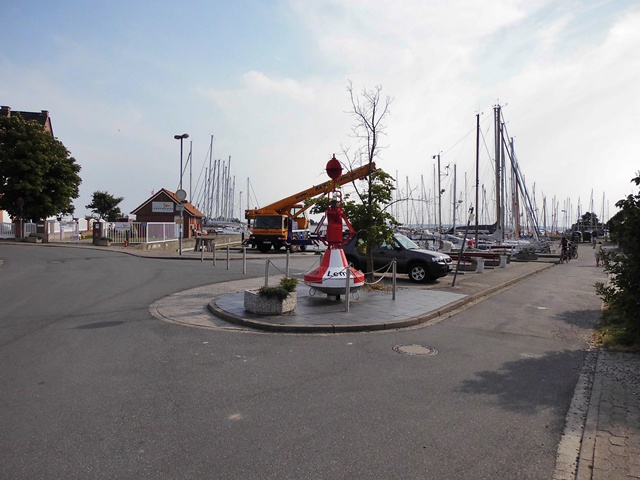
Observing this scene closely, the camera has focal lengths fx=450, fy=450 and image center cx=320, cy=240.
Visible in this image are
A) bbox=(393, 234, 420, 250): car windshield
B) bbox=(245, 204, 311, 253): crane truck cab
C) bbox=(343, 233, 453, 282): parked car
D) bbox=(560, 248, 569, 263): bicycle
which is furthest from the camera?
bbox=(245, 204, 311, 253): crane truck cab

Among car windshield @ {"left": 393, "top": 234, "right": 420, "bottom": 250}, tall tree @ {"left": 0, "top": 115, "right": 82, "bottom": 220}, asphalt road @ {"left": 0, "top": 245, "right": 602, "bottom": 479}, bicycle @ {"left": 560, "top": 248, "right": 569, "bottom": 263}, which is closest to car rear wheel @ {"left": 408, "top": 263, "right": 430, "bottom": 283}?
car windshield @ {"left": 393, "top": 234, "right": 420, "bottom": 250}

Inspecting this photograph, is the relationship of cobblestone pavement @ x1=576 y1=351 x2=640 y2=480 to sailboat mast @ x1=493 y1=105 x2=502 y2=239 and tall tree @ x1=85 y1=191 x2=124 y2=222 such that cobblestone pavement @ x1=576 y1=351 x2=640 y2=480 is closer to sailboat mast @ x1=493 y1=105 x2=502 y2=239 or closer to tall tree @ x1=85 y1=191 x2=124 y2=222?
sailboat mast @ x1=493 y1=105 x2=502 y2=239

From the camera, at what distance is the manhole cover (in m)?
6.84

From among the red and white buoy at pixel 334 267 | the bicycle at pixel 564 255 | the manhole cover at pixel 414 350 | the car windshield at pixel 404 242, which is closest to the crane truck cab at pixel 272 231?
the car windshield at pixel 404 242

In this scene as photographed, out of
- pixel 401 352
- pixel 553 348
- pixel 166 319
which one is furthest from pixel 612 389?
pixel 166 319

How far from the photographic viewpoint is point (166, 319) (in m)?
8.87

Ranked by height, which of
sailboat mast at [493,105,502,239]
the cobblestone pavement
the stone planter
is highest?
sailboat mast at [493,105,502,239]

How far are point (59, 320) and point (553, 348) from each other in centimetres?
886

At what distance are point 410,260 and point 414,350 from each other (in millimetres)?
9013

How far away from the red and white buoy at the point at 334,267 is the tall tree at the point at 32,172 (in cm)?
2948

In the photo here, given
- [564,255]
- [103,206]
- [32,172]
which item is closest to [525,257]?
[564,255]

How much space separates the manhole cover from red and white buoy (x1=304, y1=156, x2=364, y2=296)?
11.0 feet

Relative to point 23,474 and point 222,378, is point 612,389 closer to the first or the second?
point 222,378

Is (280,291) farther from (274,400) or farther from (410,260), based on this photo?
(410,260)
